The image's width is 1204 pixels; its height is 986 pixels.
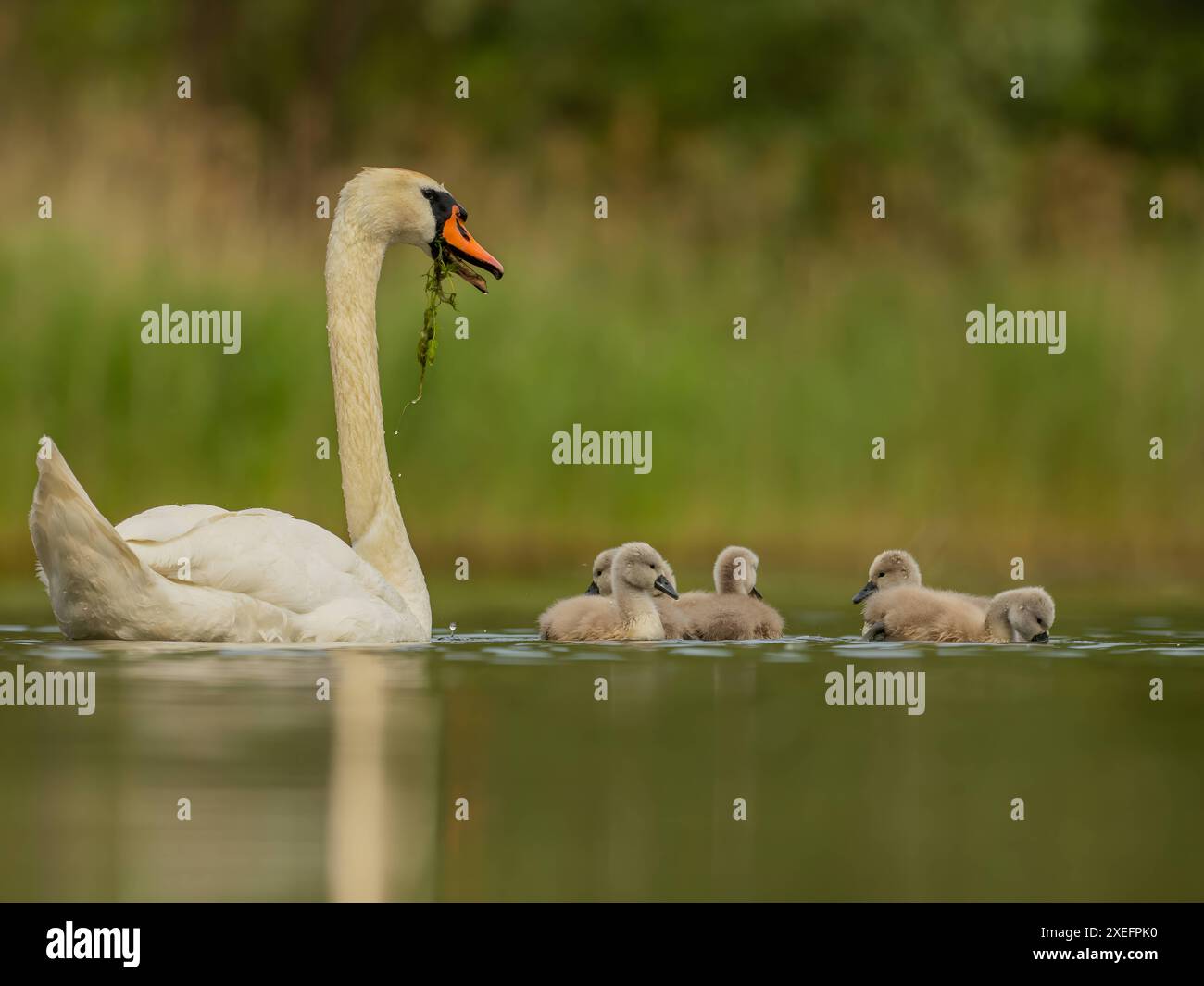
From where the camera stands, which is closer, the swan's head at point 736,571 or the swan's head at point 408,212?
the swan's head at point 408,212

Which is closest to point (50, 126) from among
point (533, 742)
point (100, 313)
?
point (100, 313)

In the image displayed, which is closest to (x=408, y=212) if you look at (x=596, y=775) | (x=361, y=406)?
(x=361, y=406)

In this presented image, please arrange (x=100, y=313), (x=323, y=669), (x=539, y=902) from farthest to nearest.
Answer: (x=100, y=313)
(x=323, y=669)
(x=539, y=902)

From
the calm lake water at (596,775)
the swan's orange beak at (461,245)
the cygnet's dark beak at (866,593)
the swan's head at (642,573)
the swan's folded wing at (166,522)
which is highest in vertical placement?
the swan's orange beak at (461,245)

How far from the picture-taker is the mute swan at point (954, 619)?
10.2m

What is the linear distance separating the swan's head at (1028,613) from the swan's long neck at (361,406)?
2.46 meters

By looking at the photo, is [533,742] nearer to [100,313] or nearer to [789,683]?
[789,683]

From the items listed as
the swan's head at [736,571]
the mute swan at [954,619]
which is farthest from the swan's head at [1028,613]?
the swan's head at [736,571]

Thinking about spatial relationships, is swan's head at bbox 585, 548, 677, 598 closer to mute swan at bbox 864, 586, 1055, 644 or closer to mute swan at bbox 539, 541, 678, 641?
mute swan at bbox 539, 541, 678, 641

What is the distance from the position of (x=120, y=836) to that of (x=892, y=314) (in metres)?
10.4

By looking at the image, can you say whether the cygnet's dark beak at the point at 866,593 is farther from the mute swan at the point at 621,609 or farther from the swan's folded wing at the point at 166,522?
the swan's folded wing at the point at 166,522

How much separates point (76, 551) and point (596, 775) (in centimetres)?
247

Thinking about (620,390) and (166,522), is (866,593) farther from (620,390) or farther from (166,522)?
(620,390)

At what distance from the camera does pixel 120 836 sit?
6.06 metres
